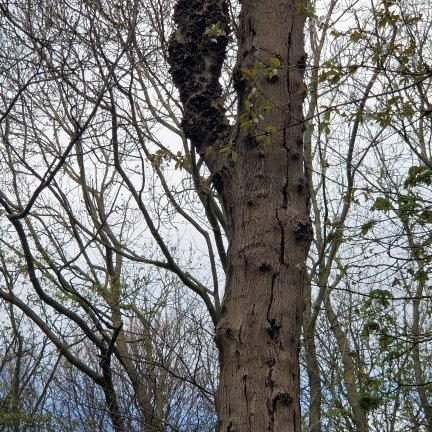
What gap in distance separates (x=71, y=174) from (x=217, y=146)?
668cm

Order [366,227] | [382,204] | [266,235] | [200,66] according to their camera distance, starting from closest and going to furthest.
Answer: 1. [266,235]
2. [200,66]
3. [382,204]
4. [366,227]

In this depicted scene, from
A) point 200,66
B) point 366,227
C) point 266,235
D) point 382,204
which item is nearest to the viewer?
point 266,235

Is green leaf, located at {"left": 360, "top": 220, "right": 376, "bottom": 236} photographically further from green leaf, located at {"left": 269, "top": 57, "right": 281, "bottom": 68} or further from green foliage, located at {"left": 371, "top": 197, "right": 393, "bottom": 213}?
green leaf, located at {"left": 269, "top": 57, "right": 281, "bottom": 68}

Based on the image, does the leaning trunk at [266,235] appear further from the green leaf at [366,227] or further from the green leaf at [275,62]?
the green leaf at [366,227]

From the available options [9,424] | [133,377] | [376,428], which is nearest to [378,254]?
[133,377]

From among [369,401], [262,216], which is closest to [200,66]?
[262,216]

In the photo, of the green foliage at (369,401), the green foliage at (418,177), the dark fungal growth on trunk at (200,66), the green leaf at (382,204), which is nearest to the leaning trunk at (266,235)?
the dark fungal growth on trunk at (200,66)

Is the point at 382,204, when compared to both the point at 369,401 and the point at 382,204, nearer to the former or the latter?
the point at 382,204

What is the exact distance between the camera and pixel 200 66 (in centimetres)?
404

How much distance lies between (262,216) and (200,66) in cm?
123

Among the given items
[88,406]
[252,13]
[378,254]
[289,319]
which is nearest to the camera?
[289,319]

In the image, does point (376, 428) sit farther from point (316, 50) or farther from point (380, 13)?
point (380, 13)

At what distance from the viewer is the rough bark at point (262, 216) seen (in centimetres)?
287

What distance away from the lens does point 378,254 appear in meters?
4.95
